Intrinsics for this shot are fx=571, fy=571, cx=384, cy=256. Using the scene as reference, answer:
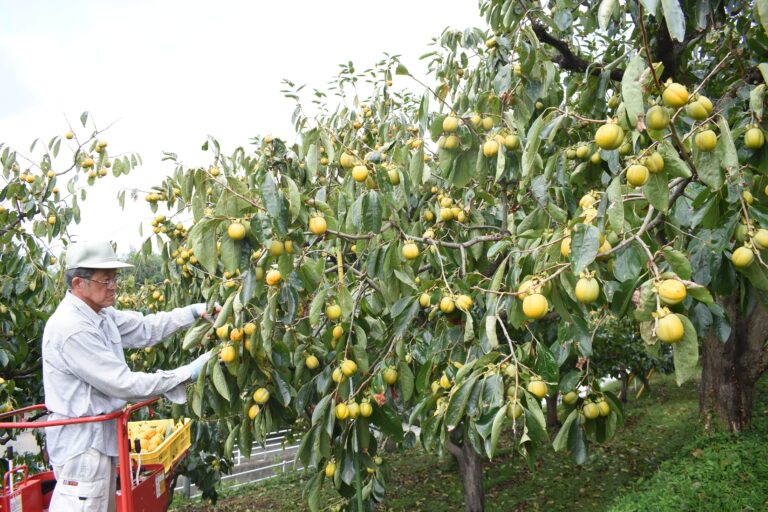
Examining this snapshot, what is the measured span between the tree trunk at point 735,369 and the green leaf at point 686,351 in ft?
17.6

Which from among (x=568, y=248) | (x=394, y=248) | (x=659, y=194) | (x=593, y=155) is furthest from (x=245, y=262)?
(x=593, y=155)

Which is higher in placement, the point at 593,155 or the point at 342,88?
the point at 342,88

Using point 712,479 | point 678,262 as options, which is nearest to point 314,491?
point 678,262

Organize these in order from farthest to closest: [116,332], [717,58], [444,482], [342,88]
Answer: [444,482], [342,88], [717,58], [116,332]

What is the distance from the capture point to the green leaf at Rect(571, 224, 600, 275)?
129 centimetres

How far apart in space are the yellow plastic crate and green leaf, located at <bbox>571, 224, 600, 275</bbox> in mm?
2328

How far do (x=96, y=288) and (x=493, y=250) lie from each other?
5.75ft

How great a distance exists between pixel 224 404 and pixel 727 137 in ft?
6.74

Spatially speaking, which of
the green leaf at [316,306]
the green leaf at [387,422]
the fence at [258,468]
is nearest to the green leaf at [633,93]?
the green leaf at [316,306]

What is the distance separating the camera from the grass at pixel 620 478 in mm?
4766

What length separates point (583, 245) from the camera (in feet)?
4.33

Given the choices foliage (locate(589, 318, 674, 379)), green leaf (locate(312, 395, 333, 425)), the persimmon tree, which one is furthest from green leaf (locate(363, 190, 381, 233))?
→ foliage (locate(589, 318, 674, 379))

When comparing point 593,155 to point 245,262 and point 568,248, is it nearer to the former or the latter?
point 568,248

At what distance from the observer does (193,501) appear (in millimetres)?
8641
